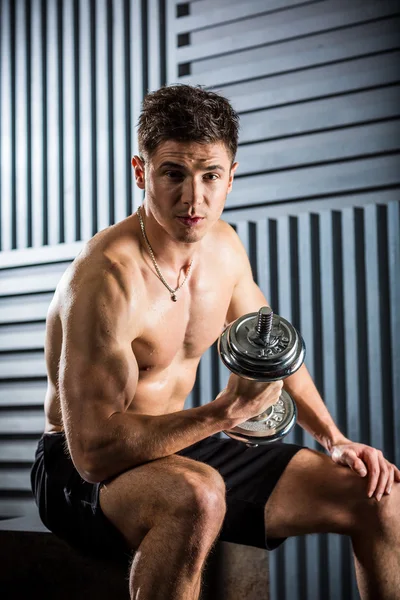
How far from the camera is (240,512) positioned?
2.27 m

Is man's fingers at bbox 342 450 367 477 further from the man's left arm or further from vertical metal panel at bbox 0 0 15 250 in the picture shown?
vertical metal panel at bbox 0 0 15 250

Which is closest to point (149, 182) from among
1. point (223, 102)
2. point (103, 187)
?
point (223, 102)

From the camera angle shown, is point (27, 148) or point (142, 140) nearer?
point (142, 140)

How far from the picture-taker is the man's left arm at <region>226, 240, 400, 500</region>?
2.19 m

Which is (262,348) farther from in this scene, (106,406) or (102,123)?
(102,123)

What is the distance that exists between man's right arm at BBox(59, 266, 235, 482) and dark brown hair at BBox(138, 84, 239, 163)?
484 mm

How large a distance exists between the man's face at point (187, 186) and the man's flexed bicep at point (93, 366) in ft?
0.94

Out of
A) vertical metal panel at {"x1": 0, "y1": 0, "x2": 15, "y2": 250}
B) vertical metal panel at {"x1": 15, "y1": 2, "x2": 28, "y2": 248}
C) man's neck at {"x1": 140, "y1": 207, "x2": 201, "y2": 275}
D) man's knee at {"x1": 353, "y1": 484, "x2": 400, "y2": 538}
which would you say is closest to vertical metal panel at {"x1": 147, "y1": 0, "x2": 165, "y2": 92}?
vertical metal panel at {"x1": 15, "y1": 2, "x2": 28, "y2": 248}

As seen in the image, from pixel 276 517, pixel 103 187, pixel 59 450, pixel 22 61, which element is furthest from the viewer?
pixel 22 61

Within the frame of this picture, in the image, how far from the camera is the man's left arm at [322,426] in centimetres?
219

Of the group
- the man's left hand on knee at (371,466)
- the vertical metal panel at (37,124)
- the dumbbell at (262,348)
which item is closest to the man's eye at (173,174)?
the dumbbell at (262,348)

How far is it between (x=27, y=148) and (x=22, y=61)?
49 centimetres

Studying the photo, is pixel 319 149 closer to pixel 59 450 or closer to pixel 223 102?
pixel 223 102

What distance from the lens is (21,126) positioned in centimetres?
418
